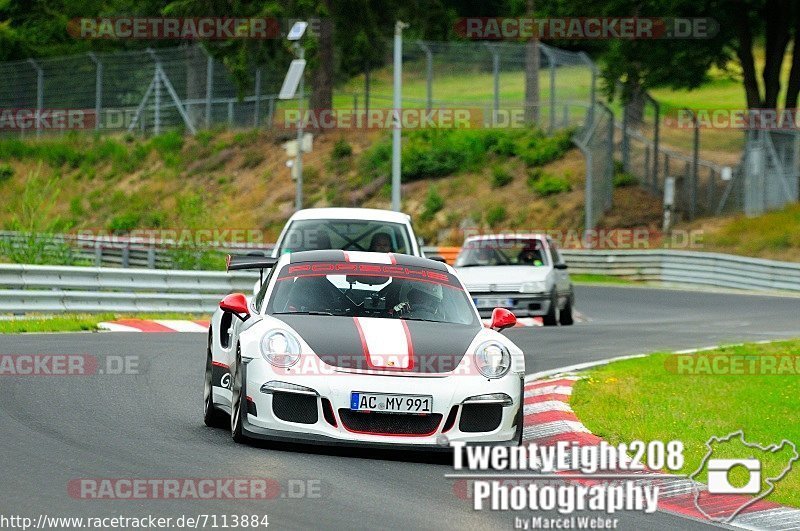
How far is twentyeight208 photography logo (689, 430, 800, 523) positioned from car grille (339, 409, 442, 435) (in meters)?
1.71

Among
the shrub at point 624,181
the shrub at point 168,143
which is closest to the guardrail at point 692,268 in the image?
the shrub at point 624,181

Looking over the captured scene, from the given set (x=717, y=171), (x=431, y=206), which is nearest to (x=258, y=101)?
(x=431, y=206)

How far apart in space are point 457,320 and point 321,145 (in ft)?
143

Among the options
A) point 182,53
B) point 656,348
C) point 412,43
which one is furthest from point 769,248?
point 182,53

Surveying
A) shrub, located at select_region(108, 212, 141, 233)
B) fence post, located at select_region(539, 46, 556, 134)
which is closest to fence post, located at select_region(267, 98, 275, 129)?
shrub, located at select_region(108, 212, 141, 233)

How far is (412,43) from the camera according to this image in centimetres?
4606

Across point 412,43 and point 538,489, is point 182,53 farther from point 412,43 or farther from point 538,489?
point 538,489

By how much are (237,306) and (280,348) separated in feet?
2.81

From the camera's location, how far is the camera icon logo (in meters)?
8.76

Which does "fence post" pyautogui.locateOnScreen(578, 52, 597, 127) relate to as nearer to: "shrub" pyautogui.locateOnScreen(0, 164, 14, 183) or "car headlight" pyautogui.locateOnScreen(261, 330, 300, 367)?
"shrub" pyautogui.locateOnScreen(0, 164, 14, 183)

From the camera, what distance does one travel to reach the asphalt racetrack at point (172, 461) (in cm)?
748

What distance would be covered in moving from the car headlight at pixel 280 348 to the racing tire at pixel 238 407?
222mm

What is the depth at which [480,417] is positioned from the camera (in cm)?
964

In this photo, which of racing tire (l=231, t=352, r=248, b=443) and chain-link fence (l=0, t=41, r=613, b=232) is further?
chain-link fence (l=0, t=41, r=613, b=232)
